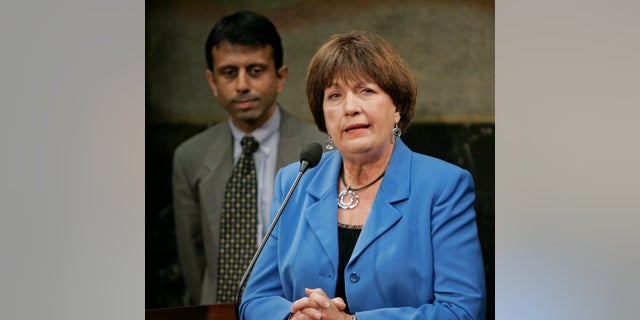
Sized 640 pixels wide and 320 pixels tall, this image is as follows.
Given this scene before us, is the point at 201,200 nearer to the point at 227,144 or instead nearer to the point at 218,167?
the point at 218,167

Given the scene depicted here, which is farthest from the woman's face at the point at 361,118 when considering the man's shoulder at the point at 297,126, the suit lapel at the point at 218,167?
the suit lapel at the point at 218,167

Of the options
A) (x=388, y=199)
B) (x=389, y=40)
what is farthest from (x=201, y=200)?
(x=389, y=40)

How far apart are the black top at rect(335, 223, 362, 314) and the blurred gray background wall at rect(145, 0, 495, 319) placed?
45 cm

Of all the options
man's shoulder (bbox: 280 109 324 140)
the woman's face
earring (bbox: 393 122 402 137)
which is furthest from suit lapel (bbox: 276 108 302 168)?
earring (bbox: 393 122 402 137)

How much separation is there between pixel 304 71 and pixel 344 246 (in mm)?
781

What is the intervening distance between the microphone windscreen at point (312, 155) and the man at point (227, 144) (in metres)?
0.30

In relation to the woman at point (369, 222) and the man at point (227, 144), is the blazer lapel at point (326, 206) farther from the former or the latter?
the man at point (227, 144)

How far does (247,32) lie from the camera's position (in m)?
3.55

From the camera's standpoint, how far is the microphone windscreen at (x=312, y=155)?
3170 millimetres

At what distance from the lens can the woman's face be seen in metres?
3.08

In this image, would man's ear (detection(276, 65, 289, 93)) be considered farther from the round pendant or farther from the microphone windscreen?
the round pendant
